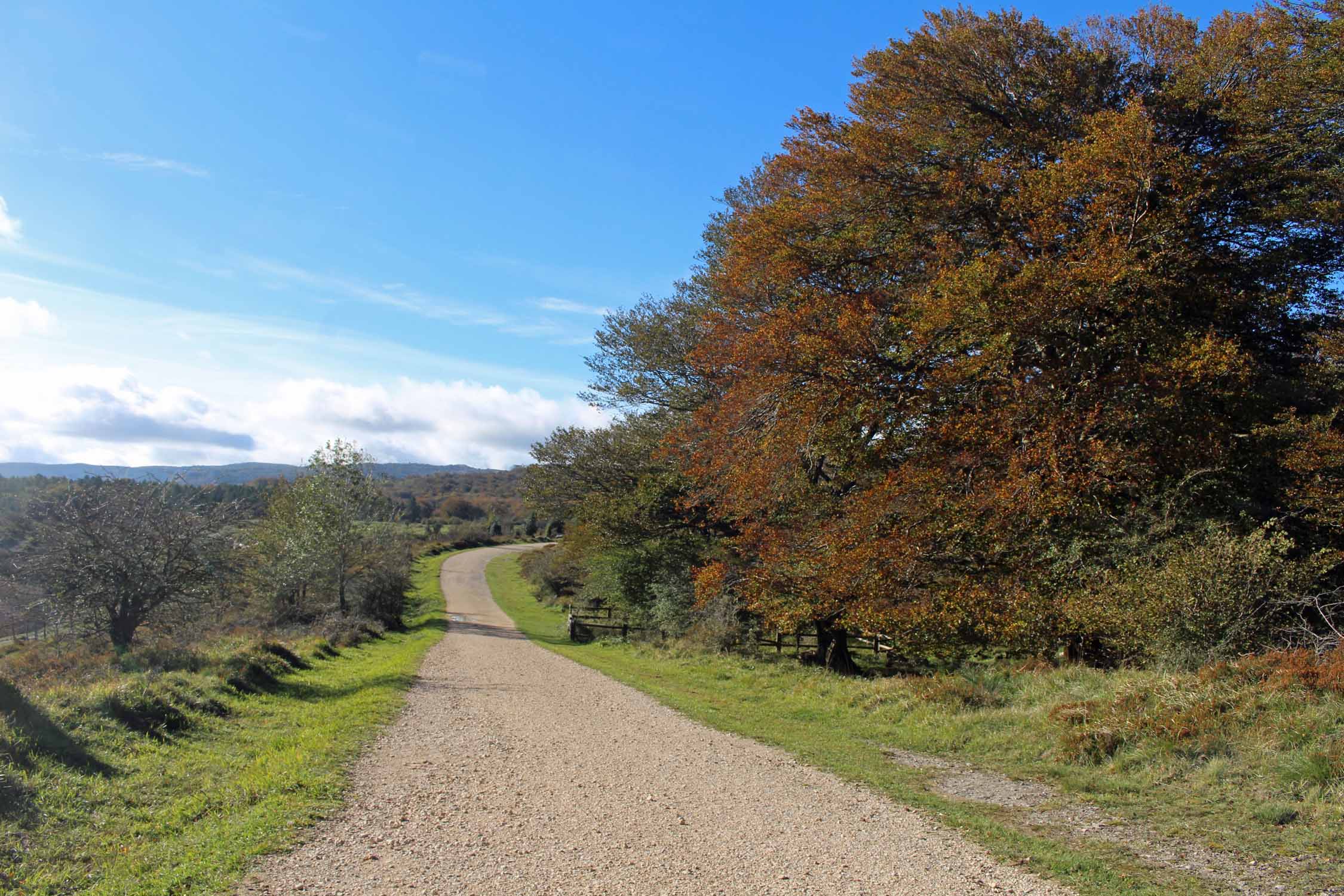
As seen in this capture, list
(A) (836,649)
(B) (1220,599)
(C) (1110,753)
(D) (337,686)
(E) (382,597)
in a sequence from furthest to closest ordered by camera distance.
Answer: (E) (382,597) < (A) (836,649) < (D) (337,686) < (B) (1220,599) < (C) (1110,753)

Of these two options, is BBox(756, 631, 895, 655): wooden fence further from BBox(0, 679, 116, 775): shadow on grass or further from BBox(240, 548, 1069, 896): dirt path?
BBox(0, 679, 116, 775): shadow on grass

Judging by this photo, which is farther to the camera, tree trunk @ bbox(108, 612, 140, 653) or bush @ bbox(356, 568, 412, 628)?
bush @ bbox(356, 568, 412, 628)

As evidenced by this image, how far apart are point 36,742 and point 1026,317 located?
13555 mm

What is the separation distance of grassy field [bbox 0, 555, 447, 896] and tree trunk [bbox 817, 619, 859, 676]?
1152 centimetres

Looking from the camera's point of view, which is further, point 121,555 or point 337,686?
point 121,555

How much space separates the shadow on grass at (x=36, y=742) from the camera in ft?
22.0

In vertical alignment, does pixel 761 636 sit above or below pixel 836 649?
below

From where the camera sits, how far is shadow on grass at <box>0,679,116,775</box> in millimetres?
6699

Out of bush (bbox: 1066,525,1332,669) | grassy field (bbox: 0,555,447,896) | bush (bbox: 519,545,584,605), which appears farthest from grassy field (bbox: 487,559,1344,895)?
bush (bbox: 519,545,584,605)

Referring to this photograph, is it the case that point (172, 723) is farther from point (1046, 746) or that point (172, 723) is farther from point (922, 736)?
point (1046, 746)

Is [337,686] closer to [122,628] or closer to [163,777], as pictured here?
[122,628]

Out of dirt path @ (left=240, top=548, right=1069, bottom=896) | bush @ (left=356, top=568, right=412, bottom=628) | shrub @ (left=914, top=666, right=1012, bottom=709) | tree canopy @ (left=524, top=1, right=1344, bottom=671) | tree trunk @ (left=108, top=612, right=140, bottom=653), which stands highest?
tree canopy @ (left=524, top=1, right=1344, bottom=671)

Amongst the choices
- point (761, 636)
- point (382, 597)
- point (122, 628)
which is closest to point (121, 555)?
point (122, 628)

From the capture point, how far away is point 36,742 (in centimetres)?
704
